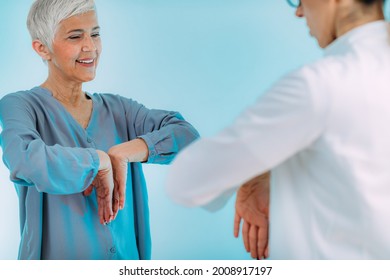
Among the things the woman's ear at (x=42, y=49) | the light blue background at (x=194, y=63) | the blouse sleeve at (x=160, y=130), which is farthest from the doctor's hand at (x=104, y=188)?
the light blue background at (x=194, y=63)

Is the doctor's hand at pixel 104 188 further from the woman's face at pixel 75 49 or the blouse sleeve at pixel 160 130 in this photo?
the woman's face at pixel 75 49

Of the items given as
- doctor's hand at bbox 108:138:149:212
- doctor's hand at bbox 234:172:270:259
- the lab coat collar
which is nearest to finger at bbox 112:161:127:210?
doctor's hand at bbox 108:138:149:212

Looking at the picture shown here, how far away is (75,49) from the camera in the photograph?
5.80ft

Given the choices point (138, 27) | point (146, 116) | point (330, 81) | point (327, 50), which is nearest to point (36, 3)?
point (146, 116)

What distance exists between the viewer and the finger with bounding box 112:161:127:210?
65.1 inches

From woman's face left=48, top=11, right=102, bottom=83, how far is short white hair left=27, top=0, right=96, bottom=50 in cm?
1

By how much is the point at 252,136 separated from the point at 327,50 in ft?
0.92

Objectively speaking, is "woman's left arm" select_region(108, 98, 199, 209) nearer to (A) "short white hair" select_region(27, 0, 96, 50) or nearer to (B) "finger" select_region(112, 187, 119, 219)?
(B) "finger" select_region(112, 187, 119, 219)

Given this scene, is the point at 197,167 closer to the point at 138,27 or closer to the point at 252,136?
the point at 252,136

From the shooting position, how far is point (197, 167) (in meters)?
1.03

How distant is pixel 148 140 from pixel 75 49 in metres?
0.35

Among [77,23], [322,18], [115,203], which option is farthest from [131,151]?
[322,18]

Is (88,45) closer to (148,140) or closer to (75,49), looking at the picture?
(75,49)
